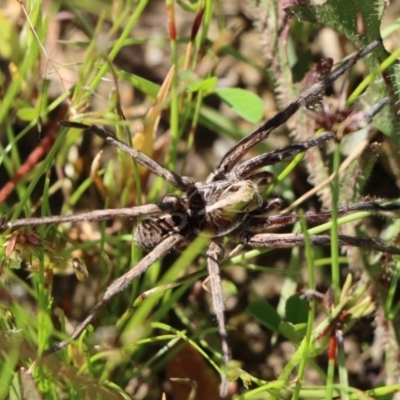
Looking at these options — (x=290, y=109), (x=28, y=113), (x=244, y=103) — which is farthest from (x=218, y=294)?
(x=28, y=113)

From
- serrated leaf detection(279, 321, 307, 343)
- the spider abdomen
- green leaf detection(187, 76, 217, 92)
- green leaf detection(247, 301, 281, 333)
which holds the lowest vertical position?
green leaf detection(247, 301, 281, 333)

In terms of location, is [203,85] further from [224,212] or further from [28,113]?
[28,113]

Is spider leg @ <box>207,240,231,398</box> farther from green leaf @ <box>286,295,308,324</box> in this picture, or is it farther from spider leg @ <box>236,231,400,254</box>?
green leaf @ <box>286,295,308,324</box>

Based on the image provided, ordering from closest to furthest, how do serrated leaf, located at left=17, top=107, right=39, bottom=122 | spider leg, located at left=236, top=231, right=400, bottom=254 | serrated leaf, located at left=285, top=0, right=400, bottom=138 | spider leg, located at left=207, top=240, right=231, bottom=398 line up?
1. spider leg, located at left=207, top=240, right=231, bottom=398
2. spider leg, located at left=236, top=231, right=400, bottom=254
3. serrated leaf, located at left=285, top=0, right=400, bottom=138
4. serrated leaf, located at left=17, top=107, right=39, bottom=122

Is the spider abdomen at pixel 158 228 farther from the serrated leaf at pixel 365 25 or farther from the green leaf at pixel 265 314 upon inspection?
the serrated leaf at pixel 365 25

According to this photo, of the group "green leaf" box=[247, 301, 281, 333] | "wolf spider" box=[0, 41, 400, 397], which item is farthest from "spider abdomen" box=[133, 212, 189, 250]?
"green leaf" box=[247, 301, 281, 333]

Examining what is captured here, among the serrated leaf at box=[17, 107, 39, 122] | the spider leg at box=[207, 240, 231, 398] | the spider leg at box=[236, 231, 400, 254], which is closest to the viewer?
the spider leg at box=[207, 240, 231, 398]
